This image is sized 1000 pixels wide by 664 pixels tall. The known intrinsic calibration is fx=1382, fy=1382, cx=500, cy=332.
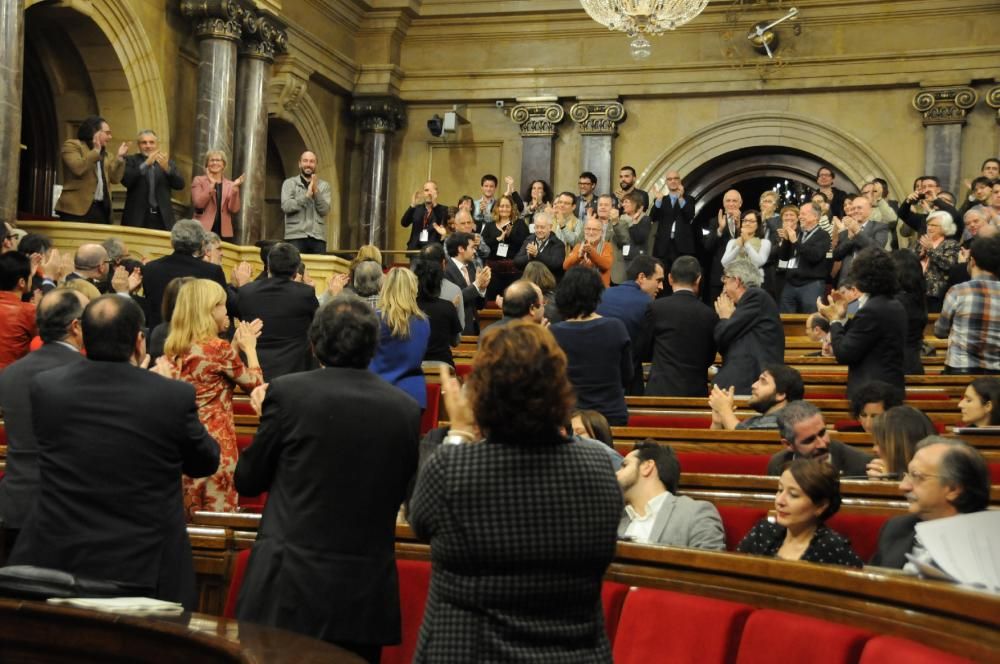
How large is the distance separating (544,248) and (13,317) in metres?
5.01

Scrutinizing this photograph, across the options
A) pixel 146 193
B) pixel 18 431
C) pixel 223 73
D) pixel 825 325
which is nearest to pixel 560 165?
pixel 223 73

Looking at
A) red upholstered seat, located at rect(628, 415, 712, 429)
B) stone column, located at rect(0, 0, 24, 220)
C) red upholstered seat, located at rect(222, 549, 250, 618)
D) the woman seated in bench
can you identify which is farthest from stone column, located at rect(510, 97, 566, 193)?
the woman seated in bench

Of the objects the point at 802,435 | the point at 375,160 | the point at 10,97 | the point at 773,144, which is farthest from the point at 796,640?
the point at 375,160

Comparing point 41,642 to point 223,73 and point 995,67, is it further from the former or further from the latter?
point 995,67

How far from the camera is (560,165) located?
53.3 ft

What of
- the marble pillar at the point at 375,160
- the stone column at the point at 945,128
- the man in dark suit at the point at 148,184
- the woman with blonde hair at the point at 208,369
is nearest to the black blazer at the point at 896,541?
the woman with blonde hair at the point at 208,369

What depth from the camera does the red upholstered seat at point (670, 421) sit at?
6527mm

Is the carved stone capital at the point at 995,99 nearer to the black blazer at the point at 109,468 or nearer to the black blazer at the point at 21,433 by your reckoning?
the black blazer at the point at 21,433

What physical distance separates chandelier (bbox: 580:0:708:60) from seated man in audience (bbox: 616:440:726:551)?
912 centimetres

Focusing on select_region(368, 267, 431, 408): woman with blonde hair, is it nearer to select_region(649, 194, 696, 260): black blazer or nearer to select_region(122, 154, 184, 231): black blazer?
select_region(122, 154, 184, 231): black blazer

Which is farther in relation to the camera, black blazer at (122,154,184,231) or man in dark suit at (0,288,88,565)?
black blazer at (122,154,184,231)

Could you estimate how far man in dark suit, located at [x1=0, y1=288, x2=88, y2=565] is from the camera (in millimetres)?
4176

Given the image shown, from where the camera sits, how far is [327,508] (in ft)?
10.7

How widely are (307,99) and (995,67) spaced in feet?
24.6
